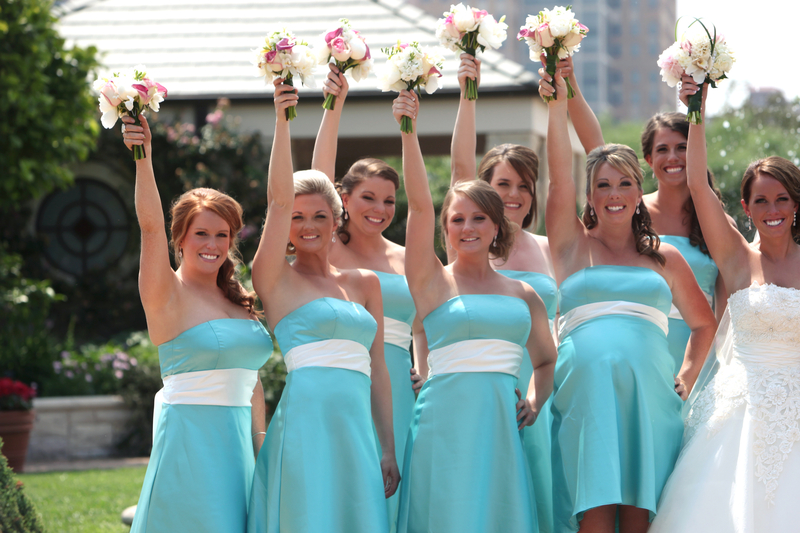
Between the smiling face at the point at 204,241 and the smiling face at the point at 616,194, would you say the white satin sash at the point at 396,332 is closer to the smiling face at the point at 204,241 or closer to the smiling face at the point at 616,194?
the smiling face at the point at 204,241

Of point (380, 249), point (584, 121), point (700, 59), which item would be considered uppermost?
point (700, 59)

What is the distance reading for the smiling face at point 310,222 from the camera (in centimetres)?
370

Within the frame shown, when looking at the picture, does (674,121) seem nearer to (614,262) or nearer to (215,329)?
(614,262)

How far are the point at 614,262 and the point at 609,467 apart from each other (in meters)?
0.98

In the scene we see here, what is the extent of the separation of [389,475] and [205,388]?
0.87 metres

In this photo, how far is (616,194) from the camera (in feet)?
12.9

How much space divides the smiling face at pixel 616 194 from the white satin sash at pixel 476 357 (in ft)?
2.73

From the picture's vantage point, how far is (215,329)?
3.54 metres

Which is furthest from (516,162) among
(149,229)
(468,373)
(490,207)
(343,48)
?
(149,229)

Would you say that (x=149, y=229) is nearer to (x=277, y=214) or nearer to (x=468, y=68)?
(x=277, y=214)

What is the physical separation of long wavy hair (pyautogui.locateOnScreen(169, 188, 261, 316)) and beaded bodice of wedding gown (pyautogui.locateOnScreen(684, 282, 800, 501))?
2162 mm

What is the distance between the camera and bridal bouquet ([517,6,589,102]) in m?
3.89

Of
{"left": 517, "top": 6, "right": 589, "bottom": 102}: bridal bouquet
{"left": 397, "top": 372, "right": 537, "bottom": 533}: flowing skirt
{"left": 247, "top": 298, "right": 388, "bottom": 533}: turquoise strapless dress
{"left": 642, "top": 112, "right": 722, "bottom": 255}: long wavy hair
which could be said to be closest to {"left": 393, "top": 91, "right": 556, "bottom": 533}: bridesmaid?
{"left": 397, "top": 372, "right": 537, "bottom": 533}: flowing skirt

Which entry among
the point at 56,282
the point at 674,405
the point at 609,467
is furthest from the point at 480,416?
the point at 56,282
